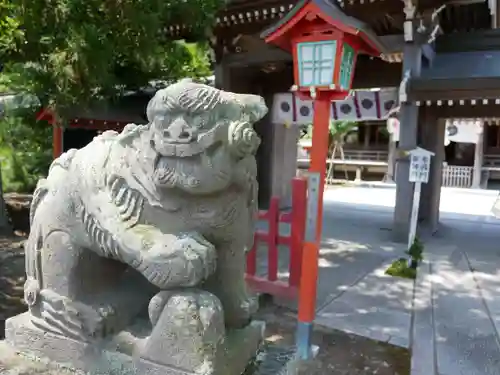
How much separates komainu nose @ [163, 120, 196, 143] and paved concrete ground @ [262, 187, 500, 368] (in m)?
2.71

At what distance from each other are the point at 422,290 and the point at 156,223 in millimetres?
4430

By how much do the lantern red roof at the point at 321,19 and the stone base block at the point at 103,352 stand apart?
2.25 metres

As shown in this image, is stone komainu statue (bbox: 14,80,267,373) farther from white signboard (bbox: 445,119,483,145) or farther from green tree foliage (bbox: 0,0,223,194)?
white signboard (bbox: 445,119,483,145)

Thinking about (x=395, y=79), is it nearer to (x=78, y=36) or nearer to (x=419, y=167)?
(x=419, y=167)

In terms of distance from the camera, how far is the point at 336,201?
1427 centimetres

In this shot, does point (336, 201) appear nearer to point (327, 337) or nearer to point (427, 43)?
point (427, 43)

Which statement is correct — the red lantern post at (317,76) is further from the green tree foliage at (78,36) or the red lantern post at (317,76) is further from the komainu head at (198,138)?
the komainu head at (198,138)

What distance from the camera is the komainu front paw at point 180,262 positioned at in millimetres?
1598

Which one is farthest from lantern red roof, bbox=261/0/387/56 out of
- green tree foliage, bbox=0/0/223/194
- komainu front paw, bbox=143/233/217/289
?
komainu front paw, bbox=143/233/217/289

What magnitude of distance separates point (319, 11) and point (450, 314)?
3.07m

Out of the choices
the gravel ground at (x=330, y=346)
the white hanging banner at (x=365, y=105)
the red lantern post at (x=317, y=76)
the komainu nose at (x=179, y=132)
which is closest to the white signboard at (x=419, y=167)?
the white hanging banner at (x=365, y=105)

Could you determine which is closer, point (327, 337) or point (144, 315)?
point (144, 315)

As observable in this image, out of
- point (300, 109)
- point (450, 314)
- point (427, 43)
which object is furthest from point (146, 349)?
point (300, 109)

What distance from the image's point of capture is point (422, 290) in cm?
538
